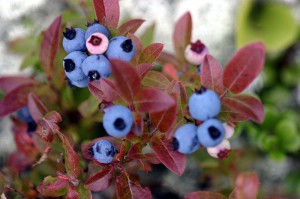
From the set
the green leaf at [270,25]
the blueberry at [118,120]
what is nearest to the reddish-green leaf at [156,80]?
the blueberry at [118,120]

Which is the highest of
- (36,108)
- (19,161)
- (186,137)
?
(186,137)

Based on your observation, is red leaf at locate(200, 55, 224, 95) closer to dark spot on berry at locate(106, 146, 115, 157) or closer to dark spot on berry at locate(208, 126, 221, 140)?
dark spot on berry at locate(208, 126, 221, 140)

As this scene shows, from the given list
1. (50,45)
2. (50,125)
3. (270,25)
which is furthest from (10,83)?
(270,25)

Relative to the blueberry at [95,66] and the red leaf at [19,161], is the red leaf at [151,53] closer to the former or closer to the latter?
the blueberry at [95,66]

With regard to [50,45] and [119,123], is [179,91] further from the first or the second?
[50,45]

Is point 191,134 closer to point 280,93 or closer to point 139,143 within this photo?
point 139,143
